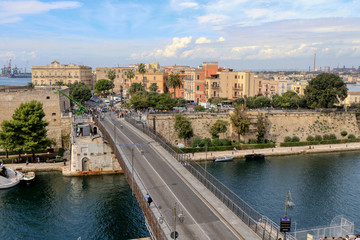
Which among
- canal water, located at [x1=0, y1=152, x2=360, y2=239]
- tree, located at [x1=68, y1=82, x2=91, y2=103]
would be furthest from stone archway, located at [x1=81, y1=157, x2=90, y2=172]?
tree, located at [x1=68, y1=82, x2=91, y2=103]

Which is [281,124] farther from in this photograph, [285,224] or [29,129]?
[285,224]

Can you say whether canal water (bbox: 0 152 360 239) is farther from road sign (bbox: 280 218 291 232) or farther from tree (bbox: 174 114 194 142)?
road sign (bbox: 280 218 291 232)

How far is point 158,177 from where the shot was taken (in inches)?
1140

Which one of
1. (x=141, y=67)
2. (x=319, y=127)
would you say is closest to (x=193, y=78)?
(x=141, y=67)

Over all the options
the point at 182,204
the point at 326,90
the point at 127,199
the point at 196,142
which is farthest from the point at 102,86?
the point at 182,204

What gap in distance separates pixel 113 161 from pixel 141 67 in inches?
1935

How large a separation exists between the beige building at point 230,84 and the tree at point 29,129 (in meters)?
44.2

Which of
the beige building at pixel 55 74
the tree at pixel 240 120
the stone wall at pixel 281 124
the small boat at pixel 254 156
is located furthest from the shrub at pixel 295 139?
the beige building at pixel 55 74

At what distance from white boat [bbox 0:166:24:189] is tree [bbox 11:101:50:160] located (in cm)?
488

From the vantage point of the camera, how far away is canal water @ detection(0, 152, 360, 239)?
30375mm

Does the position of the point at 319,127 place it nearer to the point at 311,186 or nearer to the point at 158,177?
the point at 311,186

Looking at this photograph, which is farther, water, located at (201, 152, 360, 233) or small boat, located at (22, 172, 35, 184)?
small boat, located at (22, 172, 35, 184)

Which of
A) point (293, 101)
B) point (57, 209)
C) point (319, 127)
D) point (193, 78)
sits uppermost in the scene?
point (193, 78)

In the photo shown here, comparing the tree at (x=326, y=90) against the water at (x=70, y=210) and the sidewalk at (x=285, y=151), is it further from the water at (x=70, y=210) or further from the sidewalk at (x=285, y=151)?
the water at (x=70, y=210)
